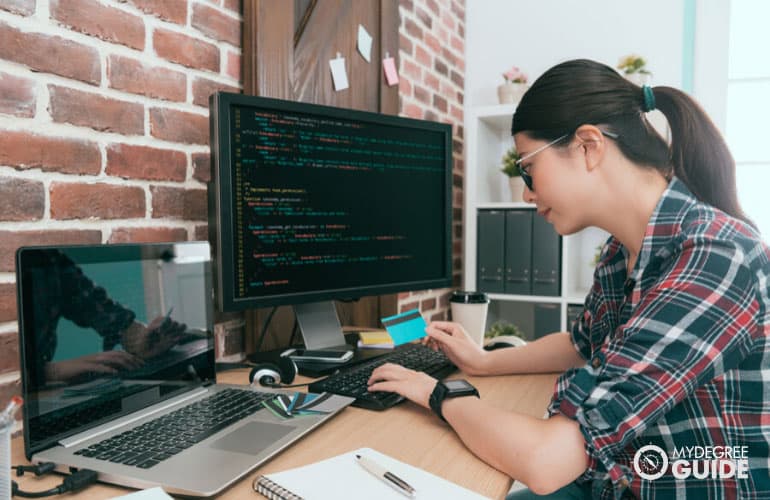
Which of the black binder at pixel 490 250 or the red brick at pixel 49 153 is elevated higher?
the red brick at pixel 49 153

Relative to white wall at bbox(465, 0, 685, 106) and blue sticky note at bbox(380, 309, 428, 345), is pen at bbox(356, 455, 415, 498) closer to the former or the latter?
blue sticky note at bbox(380, 309, 428, 345)

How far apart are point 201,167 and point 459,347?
2.20ft

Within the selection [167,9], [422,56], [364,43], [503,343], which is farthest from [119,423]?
[422,56]

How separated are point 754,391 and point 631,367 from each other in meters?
0.21

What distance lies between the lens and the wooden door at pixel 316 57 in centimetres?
133

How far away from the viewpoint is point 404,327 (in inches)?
48.3

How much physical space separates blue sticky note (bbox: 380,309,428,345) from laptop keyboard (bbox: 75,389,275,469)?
0.33m

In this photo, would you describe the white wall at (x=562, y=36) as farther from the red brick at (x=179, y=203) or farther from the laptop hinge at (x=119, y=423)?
the laptop hinge at (x=119, y=423)

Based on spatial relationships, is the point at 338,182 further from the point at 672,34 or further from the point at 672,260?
the point at 672,34

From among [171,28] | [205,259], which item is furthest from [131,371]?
[171,28]

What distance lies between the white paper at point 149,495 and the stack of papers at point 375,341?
0.77 metres

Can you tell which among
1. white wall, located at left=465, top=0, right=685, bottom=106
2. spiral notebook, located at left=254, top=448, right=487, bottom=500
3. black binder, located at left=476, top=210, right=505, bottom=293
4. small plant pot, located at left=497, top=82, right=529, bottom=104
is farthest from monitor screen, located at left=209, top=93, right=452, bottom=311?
white wall, located at left=465, top=0, right=685, bottom=106

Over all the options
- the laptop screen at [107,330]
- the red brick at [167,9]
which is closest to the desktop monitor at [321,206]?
the laptop screen at [107,330]

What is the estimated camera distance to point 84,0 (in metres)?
0.95
